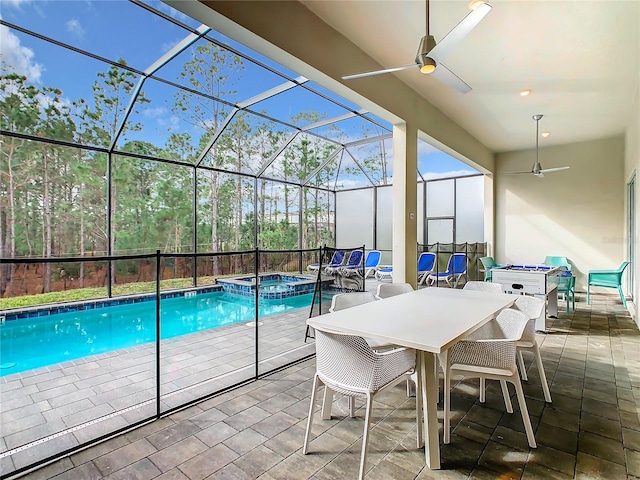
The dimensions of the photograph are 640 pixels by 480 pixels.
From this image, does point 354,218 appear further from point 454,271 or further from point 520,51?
point 520,51

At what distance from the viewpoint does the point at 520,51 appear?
3.69m

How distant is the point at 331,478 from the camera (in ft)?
5.71

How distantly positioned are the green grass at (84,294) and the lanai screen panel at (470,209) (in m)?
6.89

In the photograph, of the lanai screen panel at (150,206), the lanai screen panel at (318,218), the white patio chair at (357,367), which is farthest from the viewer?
the lanai screen panel at (318,218)

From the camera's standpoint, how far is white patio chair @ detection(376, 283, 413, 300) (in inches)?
128

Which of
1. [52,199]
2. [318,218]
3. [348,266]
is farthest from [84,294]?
[318,218]

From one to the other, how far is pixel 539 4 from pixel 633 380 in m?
3.39

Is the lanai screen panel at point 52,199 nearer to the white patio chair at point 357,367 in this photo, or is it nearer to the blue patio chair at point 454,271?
the white patio chair at point 357,367

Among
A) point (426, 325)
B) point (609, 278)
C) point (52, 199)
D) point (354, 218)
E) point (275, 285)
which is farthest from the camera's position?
point (354, 218)

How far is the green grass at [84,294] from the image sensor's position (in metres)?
5.22

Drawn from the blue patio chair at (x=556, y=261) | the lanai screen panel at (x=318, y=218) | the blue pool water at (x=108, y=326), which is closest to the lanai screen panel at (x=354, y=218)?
the lanai screen panel at (x=318, y=218)

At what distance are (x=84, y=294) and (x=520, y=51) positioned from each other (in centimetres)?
727

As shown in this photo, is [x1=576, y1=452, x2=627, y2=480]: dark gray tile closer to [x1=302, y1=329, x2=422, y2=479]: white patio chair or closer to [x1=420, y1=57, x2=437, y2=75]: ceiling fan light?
[x1=302, y1=329, x2=422, y2=479]: white patio chair

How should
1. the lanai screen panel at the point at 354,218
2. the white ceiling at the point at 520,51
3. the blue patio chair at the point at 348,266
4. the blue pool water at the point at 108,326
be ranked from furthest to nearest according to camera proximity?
the lanai screen panel at the point at 354,218 → the blue patio chair at the point at 348,266 → the blue pool water at the point at 108,326 → the white ceiling at the point at 520,51
